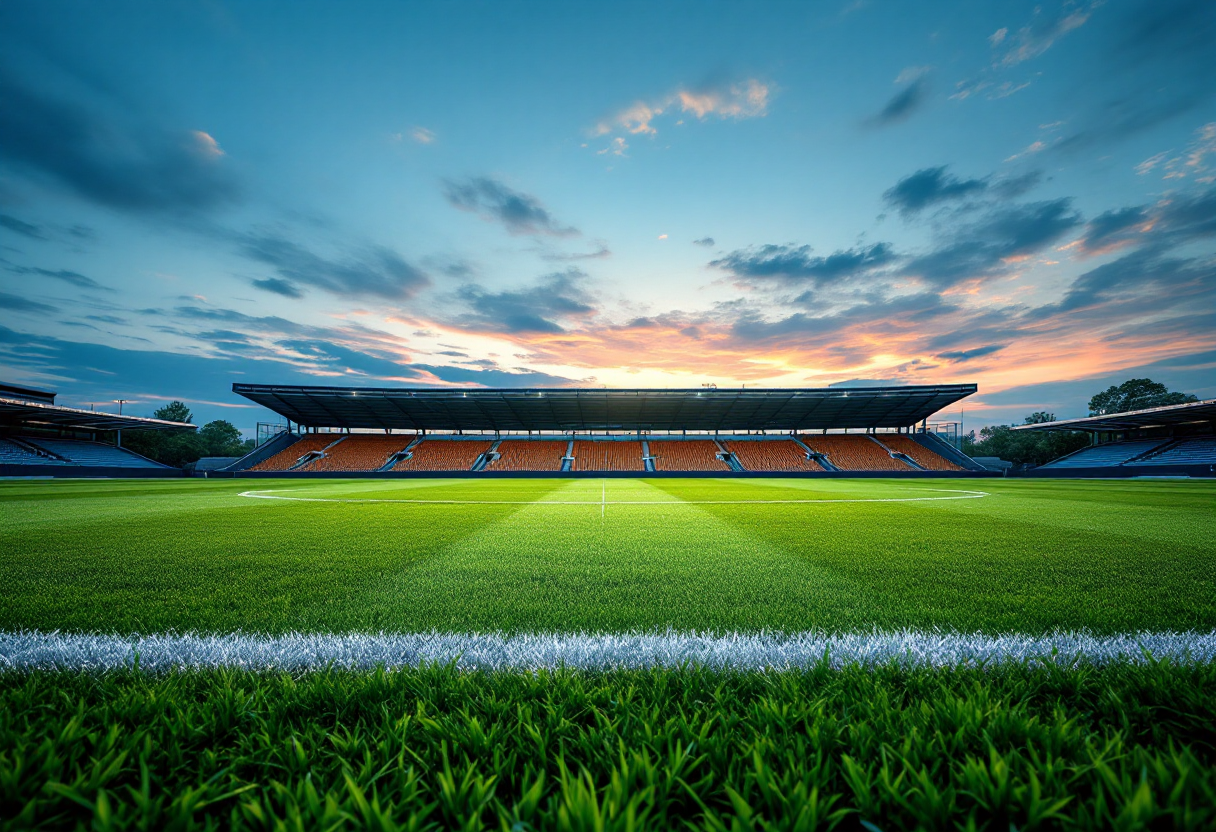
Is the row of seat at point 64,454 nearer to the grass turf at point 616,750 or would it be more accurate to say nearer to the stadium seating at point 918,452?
the grass turf at point 616,750

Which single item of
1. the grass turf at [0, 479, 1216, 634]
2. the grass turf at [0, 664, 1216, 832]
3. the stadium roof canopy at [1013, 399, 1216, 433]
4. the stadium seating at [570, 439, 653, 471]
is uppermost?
the stadium roof canopy at [1013, 399, 1216, 433]

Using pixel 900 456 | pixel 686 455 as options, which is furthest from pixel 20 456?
pixel 900 456

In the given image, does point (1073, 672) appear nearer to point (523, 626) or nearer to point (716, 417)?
point (523, 626)

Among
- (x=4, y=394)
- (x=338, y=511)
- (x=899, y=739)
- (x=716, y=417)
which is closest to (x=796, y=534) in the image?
(x=899, y=739)

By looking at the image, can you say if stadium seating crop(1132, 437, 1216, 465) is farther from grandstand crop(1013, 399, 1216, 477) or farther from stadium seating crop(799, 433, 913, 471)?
stadium seating crop(799, 433, 913, 471)

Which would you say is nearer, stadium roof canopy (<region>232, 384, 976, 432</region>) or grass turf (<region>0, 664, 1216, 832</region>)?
grass turf (<region>0, 664, 1216, 832</region>)

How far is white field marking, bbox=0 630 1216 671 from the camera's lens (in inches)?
67.8

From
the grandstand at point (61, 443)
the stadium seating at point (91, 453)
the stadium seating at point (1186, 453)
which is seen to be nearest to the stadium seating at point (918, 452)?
the stadium seating at point (1186, 453)

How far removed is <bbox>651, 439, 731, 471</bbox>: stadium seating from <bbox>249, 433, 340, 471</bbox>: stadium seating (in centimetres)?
2571

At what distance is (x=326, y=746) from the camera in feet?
3.83

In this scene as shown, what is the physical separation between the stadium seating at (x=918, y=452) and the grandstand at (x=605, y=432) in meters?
0.14

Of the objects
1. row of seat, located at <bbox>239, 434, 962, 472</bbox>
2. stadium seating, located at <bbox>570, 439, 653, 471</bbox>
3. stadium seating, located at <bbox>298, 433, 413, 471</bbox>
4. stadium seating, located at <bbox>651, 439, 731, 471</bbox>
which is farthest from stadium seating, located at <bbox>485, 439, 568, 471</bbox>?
stadium seating, located at <bbox>298, 433, 413, 471</bbox>

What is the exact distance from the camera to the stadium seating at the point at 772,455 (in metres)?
33.1

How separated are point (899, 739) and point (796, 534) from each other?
482 cm
